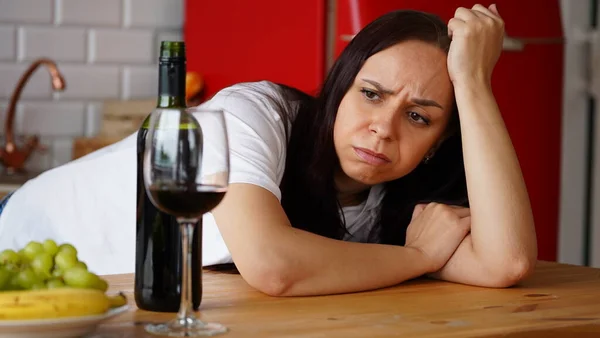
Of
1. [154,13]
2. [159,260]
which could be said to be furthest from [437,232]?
[154,13]

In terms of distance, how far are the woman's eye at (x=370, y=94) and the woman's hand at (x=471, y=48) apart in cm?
13

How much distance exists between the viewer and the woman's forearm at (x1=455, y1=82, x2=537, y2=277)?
5.16 feet

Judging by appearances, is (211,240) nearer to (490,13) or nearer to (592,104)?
(490,13)

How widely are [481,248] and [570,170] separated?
6.59 ft

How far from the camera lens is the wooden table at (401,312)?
110cm

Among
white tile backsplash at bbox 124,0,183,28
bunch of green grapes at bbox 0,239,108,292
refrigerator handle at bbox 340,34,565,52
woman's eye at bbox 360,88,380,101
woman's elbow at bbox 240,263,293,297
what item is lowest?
woman's elbow at bbox 240,263,293,297

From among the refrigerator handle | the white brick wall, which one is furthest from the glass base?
the white brick wall

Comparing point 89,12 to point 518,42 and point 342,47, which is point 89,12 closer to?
point 342,47

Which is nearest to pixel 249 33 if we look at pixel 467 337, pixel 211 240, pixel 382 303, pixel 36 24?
pixel 36 24

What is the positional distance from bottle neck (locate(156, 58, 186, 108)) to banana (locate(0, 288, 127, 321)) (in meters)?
0.25

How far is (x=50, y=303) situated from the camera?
974 mm

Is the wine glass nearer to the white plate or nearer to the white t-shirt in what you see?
the white plate

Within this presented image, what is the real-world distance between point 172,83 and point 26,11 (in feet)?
7.34

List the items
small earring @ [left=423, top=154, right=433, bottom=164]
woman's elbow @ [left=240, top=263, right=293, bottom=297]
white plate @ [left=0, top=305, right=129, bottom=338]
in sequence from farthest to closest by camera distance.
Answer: small earring @ [left=423, top=154, right=433, bottom=164] < woman's elbow @ [left=240, top=263, right=293, bottom=297] < white plate @ [left=0, top=305, right=129, bottom=338]
